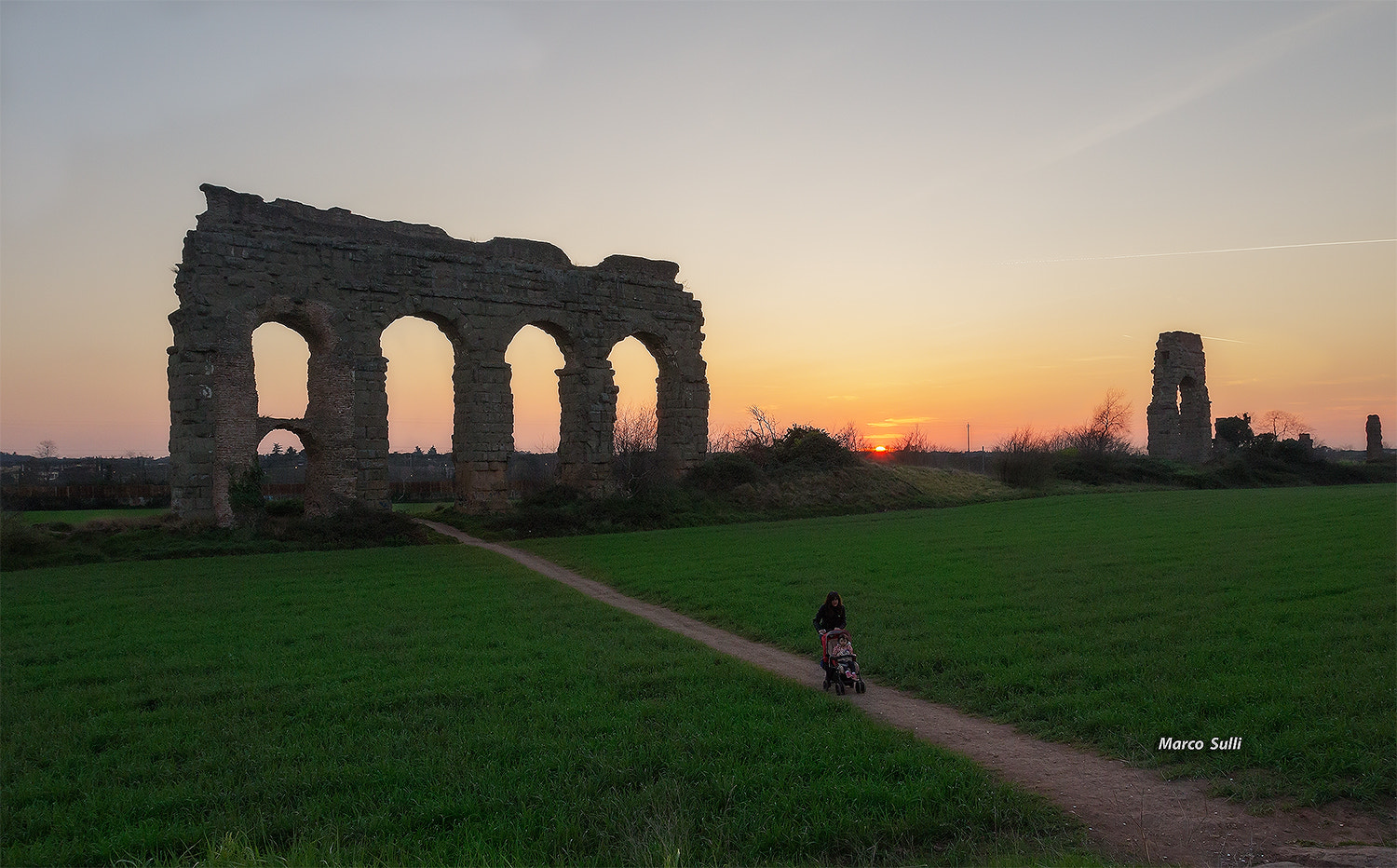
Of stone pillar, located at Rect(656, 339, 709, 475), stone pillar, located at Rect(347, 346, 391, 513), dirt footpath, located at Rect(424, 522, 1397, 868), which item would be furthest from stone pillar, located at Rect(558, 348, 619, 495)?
dirt footpath, located at Rect(424, 522, 1397, 868)

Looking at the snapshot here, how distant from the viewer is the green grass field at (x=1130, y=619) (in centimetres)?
564

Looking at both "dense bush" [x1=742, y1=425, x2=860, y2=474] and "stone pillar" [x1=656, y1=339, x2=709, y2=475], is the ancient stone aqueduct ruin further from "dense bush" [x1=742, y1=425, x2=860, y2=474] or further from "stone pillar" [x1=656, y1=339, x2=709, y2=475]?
"dense bush" [x1=742, y1=425, x2=860, y2=474]

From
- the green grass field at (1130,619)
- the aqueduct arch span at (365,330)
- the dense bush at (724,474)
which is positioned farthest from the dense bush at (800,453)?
the green grass field at (1130,619)

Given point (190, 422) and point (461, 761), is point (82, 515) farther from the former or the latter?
point (461, 761)

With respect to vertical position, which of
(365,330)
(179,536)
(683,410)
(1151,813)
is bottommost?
(1151,813)

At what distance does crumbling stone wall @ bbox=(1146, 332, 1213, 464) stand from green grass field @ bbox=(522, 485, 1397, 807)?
23782mm

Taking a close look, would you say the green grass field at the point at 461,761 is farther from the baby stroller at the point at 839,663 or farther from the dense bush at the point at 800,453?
the dense bush at the point at 800,453

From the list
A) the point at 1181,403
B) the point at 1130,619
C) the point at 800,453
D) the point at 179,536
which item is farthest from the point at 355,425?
the point at 1181,403

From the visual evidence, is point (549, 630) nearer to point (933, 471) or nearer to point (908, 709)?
point (908, 709)

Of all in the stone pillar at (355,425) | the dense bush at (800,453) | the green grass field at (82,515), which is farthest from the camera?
the dense bush at (800,453)

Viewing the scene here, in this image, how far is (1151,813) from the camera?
4809mm

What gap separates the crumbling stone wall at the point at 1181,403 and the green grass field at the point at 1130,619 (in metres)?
23.8

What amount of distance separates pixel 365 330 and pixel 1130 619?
62.2ft

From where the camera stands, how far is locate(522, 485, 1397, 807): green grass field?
5641mm
